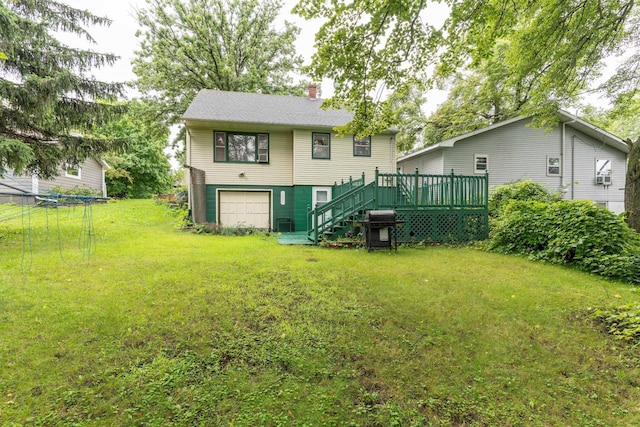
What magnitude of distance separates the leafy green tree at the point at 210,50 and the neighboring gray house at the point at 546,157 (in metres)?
12.0

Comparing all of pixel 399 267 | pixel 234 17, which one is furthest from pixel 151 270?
pixel 234 17

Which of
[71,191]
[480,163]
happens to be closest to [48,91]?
[71,191]

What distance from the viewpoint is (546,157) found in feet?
49.4

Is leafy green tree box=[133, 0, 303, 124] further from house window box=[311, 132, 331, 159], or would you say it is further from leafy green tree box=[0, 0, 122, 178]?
leafy green tree box=[0, 0, 122, 178]

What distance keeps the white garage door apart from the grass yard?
6.76 metres

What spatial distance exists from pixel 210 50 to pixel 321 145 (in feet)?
38.9

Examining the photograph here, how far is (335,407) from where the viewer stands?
2.12 meters

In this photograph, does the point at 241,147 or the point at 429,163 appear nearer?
the point at 241,147

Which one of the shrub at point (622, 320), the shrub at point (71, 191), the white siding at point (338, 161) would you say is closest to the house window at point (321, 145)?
the white siding at point (338, 161)

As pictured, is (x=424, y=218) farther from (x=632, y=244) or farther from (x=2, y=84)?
(x=2, y=84)

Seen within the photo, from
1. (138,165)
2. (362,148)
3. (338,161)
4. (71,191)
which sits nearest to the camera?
(338,161)

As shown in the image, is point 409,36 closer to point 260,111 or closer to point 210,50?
point 260,111

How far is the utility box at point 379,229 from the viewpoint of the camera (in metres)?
7.56

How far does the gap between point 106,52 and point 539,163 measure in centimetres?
1858
